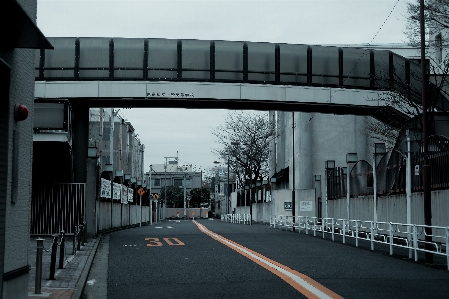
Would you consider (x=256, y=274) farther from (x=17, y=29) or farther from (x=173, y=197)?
(x=173, y=197)

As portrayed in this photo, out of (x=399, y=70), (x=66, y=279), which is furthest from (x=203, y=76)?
(x=66, y=279)

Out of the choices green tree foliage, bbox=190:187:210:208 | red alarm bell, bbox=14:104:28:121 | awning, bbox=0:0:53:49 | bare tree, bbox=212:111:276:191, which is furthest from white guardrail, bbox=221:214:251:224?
green tree foliage, bbox=190:187:210:208

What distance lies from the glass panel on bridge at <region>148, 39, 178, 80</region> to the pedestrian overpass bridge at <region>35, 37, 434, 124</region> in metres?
0.04

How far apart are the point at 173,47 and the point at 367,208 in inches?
462

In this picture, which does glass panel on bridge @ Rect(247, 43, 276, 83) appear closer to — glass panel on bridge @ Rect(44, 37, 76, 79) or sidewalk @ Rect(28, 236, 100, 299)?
glass panel on bridge @ Rect(44, 37, 76, 79)

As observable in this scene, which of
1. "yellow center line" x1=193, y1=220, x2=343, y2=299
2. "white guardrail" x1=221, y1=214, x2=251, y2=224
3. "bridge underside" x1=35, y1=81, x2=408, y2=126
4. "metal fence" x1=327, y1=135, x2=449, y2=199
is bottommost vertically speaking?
"white guardrail" x1=221, y1=214, x2=251, y2=224

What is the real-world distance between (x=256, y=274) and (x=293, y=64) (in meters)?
17.4

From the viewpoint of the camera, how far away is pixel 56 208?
27703mm

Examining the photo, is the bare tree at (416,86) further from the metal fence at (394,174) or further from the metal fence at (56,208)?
the metal fence at (56,208)

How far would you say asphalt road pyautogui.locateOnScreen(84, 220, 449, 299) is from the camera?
11.2 metres

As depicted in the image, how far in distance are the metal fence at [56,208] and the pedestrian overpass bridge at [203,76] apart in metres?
4.04

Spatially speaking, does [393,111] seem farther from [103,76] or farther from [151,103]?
[103,76]

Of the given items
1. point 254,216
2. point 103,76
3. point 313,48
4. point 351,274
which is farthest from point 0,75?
point 254,216

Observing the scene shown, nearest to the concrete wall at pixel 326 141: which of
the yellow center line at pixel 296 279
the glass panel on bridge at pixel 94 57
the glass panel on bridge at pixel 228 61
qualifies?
the glass panel on bridge at pixel 228 61
